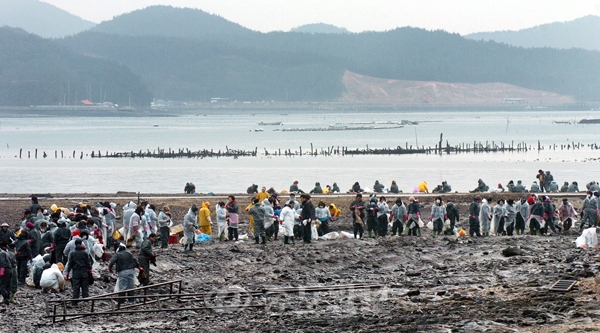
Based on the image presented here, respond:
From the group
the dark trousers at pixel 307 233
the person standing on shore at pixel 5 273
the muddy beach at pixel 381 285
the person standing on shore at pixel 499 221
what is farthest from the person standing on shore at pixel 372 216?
the person standing on shore at pixel 5 273

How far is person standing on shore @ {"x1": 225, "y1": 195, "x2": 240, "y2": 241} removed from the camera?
22594mm

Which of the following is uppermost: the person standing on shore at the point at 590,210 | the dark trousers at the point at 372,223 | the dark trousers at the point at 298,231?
the person standing on shore at the point at 590,210

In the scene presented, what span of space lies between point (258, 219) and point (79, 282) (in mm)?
7151

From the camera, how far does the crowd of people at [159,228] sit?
1579 cm

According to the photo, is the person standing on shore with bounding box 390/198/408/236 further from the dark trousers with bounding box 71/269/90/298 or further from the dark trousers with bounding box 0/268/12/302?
the dark trousers with bounding box 0/268/12/302

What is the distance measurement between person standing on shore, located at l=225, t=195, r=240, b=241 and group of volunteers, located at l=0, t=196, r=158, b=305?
188 cm

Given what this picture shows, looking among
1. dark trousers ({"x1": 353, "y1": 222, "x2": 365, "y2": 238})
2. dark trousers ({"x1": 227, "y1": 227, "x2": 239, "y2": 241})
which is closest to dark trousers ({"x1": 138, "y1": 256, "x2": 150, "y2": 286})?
dark trousers ({"x1": 227, "y1": 227, "x2": 239, "y2": 241})

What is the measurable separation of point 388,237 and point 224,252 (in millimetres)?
5044

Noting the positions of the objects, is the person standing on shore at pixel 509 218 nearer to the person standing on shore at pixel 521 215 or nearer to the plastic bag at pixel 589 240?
the person standing on shore at pixel 521 215

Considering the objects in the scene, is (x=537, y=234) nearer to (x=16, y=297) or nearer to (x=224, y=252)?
(x=224, y=252)

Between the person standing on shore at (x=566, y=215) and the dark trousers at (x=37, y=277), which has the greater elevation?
the person standing on shore at (x=566, y=215)

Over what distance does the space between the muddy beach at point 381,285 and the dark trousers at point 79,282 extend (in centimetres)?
67

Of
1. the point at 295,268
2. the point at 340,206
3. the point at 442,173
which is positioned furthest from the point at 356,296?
the point at 442,173

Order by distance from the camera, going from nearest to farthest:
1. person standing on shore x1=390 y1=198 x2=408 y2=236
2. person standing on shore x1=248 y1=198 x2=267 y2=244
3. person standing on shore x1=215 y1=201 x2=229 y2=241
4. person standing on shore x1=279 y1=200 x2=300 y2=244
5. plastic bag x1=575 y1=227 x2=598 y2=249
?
plastic bag x1=575 y1=227 x2=598 y2=249 < person standing on shore x1=248 y1=198 x2=267 y2=244 < person standing on shore x1=279 y1=200 x2=300 y2=244 < person standing on shore x1=215 y1=201 x2=229 y2=241 < person standing on shore x1=390 y1=198 x2=408 y2=236
